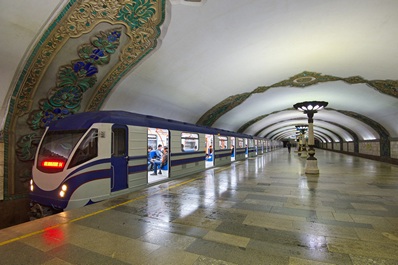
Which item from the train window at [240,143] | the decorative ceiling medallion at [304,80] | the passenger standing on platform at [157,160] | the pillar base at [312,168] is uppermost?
the decorative ceiling medallion at [304,80]

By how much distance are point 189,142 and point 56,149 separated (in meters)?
5.67

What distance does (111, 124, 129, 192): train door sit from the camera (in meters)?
5.64

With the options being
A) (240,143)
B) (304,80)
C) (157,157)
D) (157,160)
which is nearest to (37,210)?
(157,160)

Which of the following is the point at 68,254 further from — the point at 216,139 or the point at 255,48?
the point at 216,139

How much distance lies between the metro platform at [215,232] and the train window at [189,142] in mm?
3896

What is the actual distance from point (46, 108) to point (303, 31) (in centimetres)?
848

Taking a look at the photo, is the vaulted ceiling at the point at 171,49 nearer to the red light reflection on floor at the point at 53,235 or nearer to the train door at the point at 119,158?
the train door at the point at 119,158

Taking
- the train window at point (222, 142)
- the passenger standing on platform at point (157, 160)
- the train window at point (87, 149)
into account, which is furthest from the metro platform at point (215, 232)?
the train window at point (222, 142)

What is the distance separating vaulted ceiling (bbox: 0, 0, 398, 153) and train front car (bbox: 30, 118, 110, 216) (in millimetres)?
2043

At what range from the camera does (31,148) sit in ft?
22.5

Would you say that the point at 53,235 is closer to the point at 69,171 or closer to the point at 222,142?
the point at 69,171

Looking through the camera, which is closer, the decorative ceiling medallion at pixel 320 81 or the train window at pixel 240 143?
the decorative ceiling medallion at pixel 320 81

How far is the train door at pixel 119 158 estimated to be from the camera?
5.64 metres

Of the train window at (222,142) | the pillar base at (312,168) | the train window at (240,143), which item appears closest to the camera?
the pillar base at (312,168)
